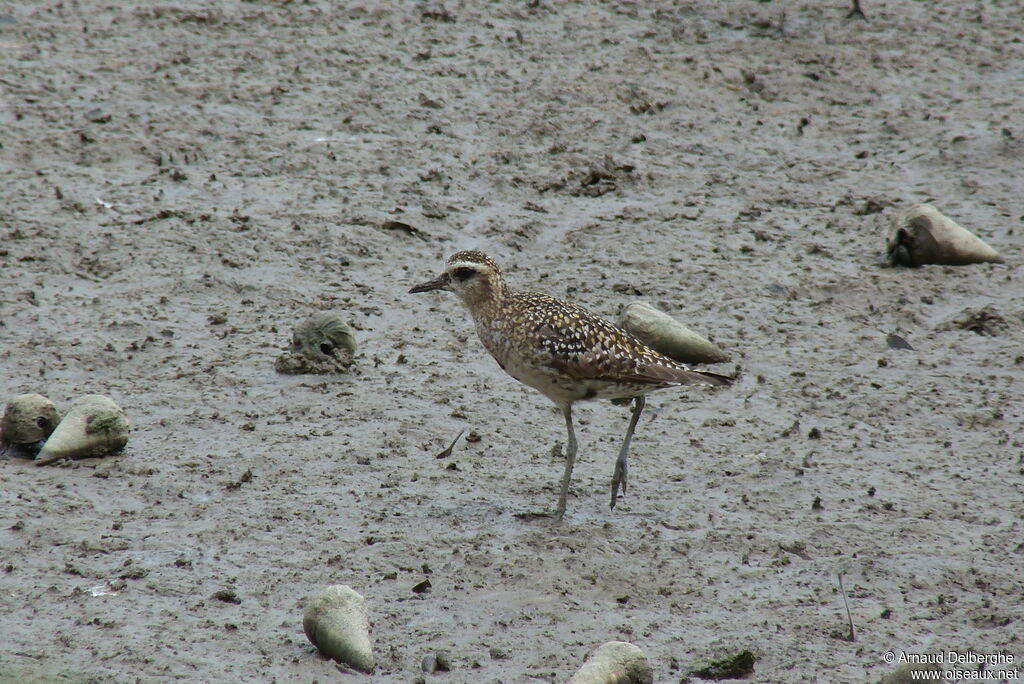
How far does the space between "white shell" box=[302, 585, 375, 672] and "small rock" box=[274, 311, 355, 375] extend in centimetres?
238

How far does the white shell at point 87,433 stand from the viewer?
612 centimetres

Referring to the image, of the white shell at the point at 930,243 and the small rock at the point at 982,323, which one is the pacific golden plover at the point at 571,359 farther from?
the white shell at the point at 930,243

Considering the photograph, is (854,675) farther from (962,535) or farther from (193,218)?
(193,218)

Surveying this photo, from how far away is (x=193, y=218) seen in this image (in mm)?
8578

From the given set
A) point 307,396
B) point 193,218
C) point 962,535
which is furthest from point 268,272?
point 962,535

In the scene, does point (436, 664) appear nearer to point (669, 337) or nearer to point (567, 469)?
point (567, 469)

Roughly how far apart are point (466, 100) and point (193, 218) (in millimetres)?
2771

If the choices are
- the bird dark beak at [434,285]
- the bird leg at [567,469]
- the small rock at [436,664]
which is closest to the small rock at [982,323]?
the bird leg at [567,469]

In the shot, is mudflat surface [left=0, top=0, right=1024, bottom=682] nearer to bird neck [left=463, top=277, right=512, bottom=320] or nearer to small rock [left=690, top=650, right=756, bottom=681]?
small rock [left=690, top=650, right=756, bottom=681]

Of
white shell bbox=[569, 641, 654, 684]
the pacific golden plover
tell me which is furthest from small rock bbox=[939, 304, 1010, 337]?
white shell bbox=[569, 641, 654, 684]

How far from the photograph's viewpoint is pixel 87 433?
6160 millimetres

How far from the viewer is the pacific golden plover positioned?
610 centimetres

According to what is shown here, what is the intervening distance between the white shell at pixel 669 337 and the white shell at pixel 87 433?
307 cm

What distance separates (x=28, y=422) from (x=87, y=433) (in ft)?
1.02
